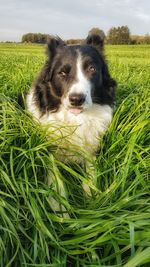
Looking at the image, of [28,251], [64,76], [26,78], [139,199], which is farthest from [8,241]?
[26,78]

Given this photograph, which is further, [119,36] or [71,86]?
[119,36]

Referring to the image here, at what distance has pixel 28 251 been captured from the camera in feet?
8.43

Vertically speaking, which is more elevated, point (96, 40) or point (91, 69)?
point (96, 40)

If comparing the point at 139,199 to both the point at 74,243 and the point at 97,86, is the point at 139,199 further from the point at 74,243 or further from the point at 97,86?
the point at 97,86

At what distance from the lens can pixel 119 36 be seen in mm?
49562

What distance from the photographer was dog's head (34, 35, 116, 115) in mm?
3338

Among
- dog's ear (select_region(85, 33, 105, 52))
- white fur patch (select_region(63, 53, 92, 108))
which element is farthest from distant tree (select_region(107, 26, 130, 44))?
white fur patch (select_region(63, 53, 92, 108))

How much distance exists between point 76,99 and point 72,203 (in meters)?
0.80

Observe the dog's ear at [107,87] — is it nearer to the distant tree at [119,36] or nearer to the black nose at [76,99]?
the black nose at [76,99]

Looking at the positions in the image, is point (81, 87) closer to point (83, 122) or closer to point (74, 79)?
point (74, 79)

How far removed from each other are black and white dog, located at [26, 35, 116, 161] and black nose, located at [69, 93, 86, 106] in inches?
1.7

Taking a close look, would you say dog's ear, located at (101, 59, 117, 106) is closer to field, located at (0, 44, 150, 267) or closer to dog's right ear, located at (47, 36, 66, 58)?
field, located at (0, 44, 150, 267)

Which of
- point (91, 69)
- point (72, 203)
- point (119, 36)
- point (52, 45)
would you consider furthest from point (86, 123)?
point (119, 36)

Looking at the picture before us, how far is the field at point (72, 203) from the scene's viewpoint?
2410 millimetres
